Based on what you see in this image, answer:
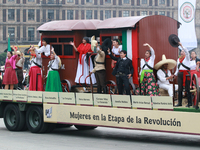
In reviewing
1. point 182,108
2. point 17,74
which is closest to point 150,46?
point 182,108

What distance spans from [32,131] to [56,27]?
3.55 m

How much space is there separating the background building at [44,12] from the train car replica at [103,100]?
62.0 metres

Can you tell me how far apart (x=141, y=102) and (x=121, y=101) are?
2.13 feet

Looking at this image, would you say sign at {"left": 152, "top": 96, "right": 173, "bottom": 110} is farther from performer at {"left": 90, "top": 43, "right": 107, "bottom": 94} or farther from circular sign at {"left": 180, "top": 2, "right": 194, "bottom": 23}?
circular sign at {"left": 180, "top": 2, "right": 194, "bottom": 23}

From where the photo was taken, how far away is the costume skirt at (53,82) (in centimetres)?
1300

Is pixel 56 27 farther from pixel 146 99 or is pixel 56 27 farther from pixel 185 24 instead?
pixel 185 24

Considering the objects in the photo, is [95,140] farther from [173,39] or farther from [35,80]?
[35,80]

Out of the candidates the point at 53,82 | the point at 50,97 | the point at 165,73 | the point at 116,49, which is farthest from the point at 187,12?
the point at 50,97

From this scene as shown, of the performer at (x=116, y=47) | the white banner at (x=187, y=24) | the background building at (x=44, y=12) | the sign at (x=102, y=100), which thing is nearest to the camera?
the sign at (x=102, y=100)

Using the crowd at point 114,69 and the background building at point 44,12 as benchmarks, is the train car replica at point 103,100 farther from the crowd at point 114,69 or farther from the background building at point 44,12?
the background building at point 44,12

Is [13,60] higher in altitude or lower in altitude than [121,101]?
higher

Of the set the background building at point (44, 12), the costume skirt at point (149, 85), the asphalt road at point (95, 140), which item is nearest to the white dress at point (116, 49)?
the costume skirt at point (149, 85)

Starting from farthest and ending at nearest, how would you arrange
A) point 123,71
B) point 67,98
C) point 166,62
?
point 67,98 → point 123,71 → point 166,62

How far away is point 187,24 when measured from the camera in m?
25.8
